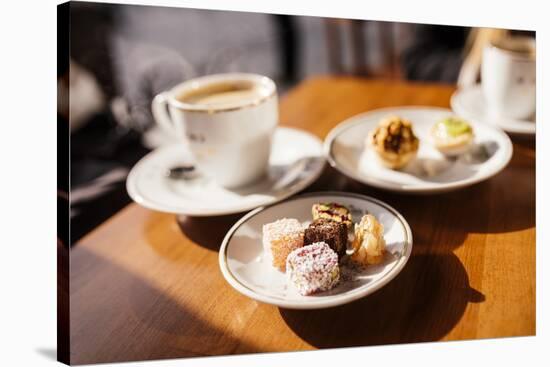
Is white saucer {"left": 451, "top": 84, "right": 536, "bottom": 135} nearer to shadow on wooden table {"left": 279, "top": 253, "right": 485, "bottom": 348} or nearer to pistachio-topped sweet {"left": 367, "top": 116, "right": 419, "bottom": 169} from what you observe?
pistachio-topped sweet {"left": 367, "top": 116, "right": 419, "bottom": 169}

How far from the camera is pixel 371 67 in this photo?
162 cm

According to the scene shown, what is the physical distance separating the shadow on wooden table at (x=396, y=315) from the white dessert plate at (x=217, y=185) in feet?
0.61

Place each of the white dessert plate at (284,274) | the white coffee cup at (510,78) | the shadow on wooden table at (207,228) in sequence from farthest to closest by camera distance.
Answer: the white coffee cup at (510,78), the shadow on wooden table at (207,228), the white dessert plate at (284,274)

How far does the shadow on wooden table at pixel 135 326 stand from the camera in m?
0.52

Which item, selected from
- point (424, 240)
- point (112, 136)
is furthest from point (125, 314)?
point (112, 136)

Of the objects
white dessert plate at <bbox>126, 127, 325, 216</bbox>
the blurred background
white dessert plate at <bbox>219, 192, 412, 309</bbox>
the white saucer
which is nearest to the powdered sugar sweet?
white dessert plate at <bbox>219, 192, 412, 309</bbox>

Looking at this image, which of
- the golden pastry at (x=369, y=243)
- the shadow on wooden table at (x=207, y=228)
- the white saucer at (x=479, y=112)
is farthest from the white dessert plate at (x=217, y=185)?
the white saucer at (x=479, y=112)

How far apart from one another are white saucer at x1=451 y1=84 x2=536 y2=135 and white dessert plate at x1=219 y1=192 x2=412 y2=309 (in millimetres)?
349

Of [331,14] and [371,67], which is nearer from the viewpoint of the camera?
[331,14]

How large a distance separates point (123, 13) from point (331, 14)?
177 cm

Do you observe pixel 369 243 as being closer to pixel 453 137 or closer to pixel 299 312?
pixel 299 312

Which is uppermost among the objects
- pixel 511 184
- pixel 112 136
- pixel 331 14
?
pixel 331 14

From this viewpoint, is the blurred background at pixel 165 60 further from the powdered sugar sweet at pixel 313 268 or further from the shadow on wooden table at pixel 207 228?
the powdered sugar sweet at pixel 313 268

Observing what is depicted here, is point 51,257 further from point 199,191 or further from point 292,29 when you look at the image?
point 292,29
